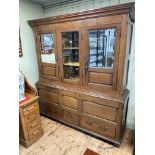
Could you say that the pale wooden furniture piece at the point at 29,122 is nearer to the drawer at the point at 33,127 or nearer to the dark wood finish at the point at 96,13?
the drawer at the point at 33,127

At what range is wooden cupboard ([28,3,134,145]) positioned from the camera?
1598 mm

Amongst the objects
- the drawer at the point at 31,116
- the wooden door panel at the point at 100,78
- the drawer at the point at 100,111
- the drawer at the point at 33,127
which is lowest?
the drawer at the point at 33,127

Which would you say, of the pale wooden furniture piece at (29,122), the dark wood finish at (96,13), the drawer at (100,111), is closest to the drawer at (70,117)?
the drawer at (100,111)

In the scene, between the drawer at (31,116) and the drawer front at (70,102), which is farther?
the drawer front at (70,102)

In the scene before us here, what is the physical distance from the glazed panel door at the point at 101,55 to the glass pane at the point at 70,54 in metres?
0.21

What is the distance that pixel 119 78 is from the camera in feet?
5.46

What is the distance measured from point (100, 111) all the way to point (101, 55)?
783 mm

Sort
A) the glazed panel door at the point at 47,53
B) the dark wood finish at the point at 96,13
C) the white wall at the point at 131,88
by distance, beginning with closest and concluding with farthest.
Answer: the dark wood finish at the point at 96,13, the white wall at the point at 131,88, the glazed panel door at the point at 47,53

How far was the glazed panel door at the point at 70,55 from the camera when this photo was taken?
1.92 m

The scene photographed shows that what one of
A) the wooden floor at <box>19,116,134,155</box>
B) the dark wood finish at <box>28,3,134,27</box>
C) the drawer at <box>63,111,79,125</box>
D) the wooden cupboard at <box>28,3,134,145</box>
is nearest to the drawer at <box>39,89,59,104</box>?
the wooden cupboard at <box>28,3,134,145</box>

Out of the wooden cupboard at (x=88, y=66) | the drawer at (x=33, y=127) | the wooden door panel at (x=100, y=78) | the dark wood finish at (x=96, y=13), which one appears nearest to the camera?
the dark wood finish at (x=96, y=13)
